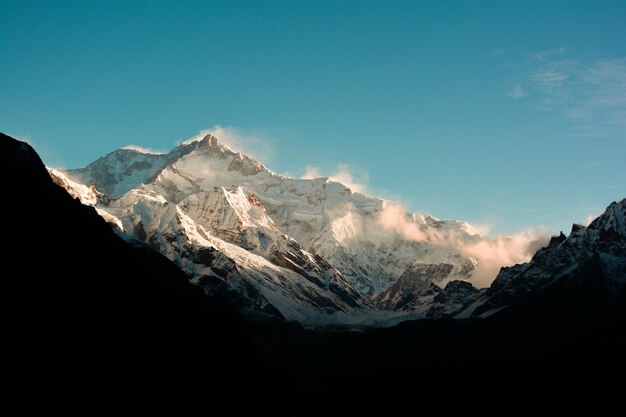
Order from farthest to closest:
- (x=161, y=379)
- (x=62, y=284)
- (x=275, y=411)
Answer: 1. (x=275, y=411)
2. (x=161, y=379)
3. (x=62, y=284)

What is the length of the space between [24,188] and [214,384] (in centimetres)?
5127

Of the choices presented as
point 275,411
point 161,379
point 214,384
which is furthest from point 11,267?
point 275,411

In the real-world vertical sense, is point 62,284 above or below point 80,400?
above

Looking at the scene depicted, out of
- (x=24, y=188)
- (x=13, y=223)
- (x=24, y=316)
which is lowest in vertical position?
(x=24, y=316)

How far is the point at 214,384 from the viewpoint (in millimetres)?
158125

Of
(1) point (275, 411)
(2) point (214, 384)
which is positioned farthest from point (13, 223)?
(1) point (275, 411)

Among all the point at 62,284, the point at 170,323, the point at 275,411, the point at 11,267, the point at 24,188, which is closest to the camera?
the point at 11,267

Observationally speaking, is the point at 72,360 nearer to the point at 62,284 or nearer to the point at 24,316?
the point at 24,316

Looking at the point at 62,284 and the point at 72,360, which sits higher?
the point at 62,284

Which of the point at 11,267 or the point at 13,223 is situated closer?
the point at 11,267

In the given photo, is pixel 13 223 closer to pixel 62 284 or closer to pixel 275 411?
pixel 62 284

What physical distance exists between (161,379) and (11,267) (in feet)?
107

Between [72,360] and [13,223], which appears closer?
[72,360]

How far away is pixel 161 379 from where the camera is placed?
131 metres
